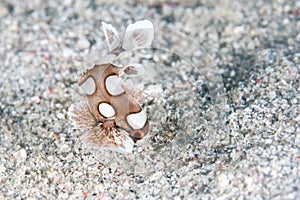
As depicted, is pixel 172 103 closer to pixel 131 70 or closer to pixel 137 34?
pixel 131 70

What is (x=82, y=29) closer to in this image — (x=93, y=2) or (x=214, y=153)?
(x=93, y=2)

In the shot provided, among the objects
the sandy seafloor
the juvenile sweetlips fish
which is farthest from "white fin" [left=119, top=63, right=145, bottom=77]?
the sandy seafloor

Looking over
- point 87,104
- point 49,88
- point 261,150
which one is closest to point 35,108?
point 49,88

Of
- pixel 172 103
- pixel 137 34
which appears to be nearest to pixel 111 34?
pixel 137 34

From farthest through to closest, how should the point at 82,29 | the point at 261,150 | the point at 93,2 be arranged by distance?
the point at 93,2
the point at 82,29
the point at 261,150

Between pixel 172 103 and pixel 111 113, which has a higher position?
pixel 172 103

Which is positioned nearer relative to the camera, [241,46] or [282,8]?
[241,46]

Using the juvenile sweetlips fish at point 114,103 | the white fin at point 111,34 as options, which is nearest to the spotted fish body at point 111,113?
the juvenile sweetlips fish at point 114,103

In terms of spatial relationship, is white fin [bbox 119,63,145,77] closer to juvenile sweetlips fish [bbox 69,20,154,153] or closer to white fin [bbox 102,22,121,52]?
juvenile sweetlips fish [bbox 69,20,154,153]
